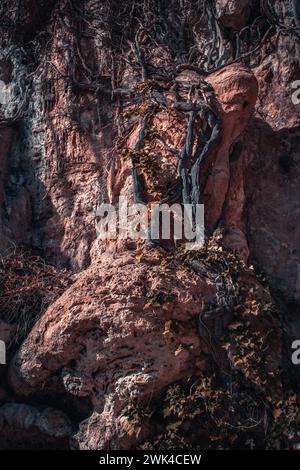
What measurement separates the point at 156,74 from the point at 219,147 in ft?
3.88

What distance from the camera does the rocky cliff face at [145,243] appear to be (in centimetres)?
543

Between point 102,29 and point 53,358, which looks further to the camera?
point 102,29

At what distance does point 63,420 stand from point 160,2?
4.52 metres

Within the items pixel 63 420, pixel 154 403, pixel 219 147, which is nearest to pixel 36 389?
pixel 63 420

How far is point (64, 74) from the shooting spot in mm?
7418

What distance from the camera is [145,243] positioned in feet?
19.4

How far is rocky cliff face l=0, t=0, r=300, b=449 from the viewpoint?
543 centimetres

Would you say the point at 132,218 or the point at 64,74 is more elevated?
the point at 64,74

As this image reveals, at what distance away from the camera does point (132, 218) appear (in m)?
6.21
